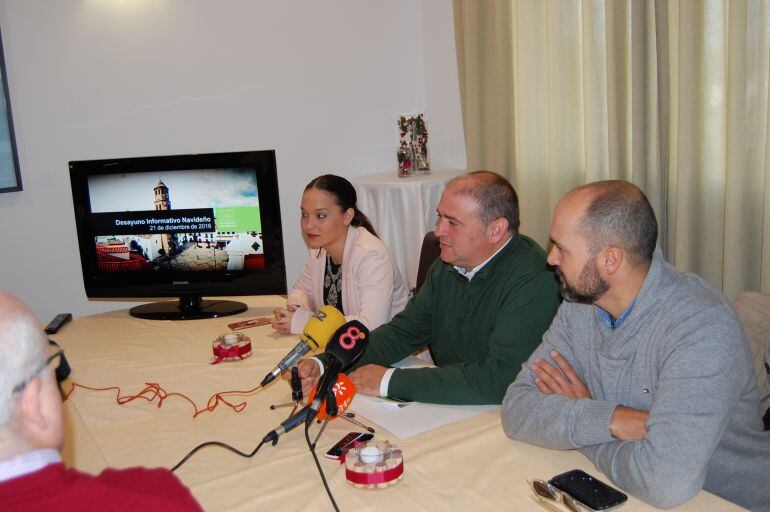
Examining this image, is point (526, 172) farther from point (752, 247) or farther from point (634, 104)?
point (752, 247)

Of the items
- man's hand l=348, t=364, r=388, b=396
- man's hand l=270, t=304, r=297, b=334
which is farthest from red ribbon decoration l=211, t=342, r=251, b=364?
man's hand l=348, t=364, r=388, b=396

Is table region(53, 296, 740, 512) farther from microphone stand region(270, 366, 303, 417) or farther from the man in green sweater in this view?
the man in green sweater

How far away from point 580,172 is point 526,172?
0.34m

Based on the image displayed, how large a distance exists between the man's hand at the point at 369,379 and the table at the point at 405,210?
→ 2078 millimetres

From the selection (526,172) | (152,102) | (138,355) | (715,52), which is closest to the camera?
(138,355)

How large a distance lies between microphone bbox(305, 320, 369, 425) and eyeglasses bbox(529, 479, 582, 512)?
1.75 ft

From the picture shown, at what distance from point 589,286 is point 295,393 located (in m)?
0.82

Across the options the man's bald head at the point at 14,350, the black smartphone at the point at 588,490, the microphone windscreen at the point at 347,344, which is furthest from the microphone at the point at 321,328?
the man's bald head at the point at 14,350

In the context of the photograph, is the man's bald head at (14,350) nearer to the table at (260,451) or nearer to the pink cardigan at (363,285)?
the table at (260,451)

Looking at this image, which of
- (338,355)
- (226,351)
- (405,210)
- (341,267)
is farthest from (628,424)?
(405,210)

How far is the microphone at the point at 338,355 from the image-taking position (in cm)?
171

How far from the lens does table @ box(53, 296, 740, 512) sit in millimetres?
1466

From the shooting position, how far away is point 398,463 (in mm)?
1515

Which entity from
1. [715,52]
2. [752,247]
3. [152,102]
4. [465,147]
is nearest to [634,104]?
[715,52]
